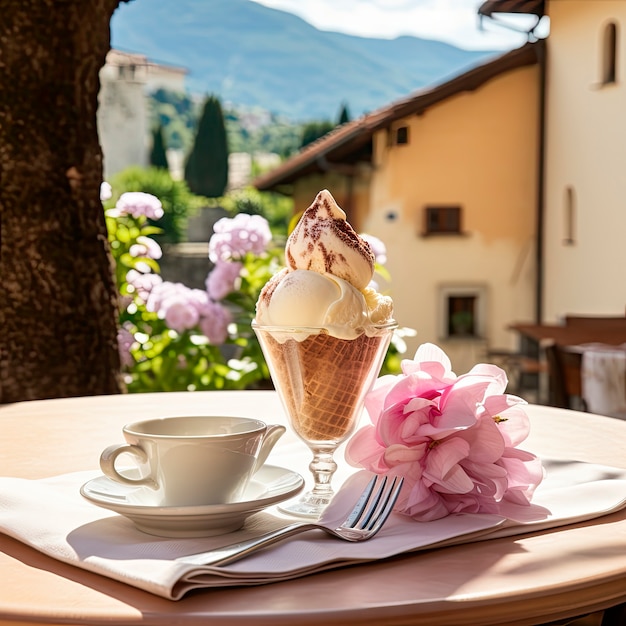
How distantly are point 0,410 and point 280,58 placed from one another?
48.5 meters

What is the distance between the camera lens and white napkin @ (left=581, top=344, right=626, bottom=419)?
362 cm

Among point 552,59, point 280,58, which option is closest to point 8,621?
point 552,59

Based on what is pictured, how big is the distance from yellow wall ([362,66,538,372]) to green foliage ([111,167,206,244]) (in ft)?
41.8

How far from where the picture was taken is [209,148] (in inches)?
1166

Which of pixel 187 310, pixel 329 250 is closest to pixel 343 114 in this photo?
pixel 187 310

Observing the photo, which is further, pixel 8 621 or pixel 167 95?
pixel 167 95

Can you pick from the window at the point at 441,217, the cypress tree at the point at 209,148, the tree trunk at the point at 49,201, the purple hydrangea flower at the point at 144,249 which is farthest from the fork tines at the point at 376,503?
the cypress tree at the point at 209,148

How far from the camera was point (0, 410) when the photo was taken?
4.66ft

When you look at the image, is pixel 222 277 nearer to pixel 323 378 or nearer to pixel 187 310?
pixel 187 310

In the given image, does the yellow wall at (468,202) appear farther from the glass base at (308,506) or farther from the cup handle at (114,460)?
the cup handle at (114,460)

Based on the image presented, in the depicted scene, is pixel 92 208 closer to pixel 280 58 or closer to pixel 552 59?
pixel 552 59

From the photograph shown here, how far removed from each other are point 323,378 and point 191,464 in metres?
0.14

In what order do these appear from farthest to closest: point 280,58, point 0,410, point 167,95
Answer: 1. point 280,58
2. point 167,95
3. point 0,410

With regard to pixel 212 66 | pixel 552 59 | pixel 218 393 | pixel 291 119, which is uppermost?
pixel 212 66
